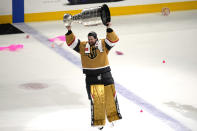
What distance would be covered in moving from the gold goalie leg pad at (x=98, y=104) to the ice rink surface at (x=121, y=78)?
28 centimetres

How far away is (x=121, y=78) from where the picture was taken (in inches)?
258

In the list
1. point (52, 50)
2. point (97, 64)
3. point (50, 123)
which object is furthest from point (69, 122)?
point (52, 50)

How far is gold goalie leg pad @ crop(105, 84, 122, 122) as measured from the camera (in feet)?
15.2

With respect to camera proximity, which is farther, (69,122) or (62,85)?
(62,85)

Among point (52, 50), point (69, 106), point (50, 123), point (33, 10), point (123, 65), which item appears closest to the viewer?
point (50, 123)

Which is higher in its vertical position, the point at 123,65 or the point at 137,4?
the point at 137,4

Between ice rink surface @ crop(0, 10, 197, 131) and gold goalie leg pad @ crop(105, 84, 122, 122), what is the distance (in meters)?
0.25

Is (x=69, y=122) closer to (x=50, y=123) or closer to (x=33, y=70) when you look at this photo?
(x=50, y=123)

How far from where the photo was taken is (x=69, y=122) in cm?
514

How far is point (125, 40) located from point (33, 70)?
209 cm

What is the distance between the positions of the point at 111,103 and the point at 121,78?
6.28 ft

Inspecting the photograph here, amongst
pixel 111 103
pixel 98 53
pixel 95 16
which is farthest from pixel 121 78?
pixel 95 16

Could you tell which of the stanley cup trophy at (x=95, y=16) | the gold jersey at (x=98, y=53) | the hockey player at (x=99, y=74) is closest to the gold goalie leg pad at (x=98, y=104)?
the hockey player at (x=99, y=74)

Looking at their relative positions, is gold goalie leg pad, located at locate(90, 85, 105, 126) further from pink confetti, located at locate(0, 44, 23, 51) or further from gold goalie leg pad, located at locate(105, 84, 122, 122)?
pink confetti, located at locate(0, 44, 23, 51)
